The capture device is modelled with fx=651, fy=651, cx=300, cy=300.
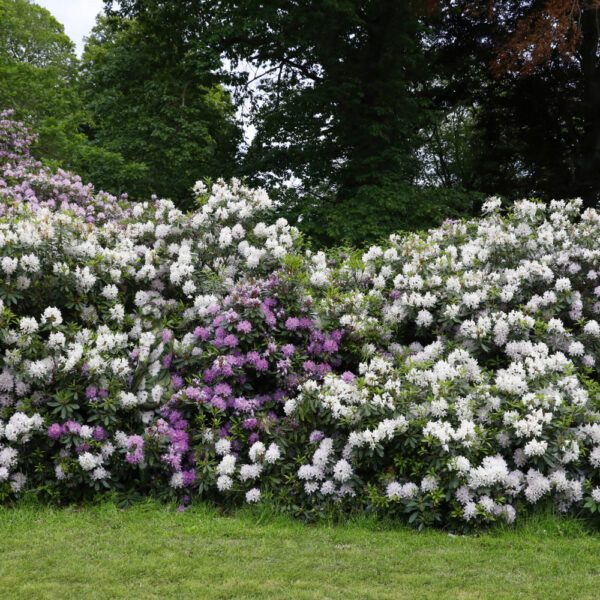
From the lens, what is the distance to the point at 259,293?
5105 millimetres

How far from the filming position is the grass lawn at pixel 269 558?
11.0 ft

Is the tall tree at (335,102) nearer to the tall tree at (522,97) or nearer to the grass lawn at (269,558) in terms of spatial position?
the tall tree at (522,97)

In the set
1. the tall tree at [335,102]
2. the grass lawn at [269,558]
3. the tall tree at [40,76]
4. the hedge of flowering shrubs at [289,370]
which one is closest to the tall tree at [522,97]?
the tall tree at [335,102]

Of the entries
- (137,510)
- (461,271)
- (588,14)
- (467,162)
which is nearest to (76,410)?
(137,510)

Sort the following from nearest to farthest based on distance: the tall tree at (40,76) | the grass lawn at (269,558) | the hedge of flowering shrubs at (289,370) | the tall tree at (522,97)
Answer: the grass lawn at (269,558) → the hedge of flowering shrubs at (289,370) → the tall tree at (522,97) → the tall tree at (40,76)

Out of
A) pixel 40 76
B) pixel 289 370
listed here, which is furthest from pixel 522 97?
pixel 289 370

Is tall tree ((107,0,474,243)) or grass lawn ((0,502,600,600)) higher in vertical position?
tall tree ((107,0,474,243))

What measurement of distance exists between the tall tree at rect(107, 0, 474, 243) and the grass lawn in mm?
8085

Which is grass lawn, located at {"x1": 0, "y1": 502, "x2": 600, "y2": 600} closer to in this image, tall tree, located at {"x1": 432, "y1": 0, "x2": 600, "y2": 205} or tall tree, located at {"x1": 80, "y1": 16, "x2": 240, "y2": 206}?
tall tree, located at {"x1": 80, "y1": 16, "x2": 240, "y2": 206}

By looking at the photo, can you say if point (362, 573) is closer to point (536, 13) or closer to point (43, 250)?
point (43, 250)

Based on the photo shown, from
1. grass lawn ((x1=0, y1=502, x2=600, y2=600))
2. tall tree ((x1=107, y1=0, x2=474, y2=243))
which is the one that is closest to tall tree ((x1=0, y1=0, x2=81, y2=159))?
tall tree ((x1=107, y1=0, x2=474, y2=243))

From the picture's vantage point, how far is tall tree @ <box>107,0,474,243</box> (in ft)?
41.4

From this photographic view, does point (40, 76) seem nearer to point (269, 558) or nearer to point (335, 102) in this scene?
point (335, 102)

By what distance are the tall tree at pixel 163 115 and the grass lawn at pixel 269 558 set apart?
419 inches
